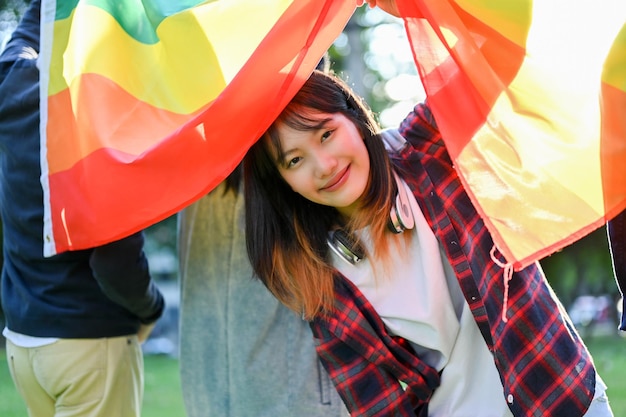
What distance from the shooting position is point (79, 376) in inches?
121

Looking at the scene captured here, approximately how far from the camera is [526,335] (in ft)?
7.64

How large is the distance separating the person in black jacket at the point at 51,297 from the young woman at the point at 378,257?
613 mm

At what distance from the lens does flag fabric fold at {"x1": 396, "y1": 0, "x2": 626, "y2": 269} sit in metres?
2.06

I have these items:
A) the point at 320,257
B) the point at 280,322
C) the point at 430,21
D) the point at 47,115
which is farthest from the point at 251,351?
the point at 430,21

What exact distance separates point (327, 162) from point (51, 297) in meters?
1.20

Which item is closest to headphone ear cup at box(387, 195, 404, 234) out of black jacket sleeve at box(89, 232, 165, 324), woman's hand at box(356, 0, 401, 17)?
woman's hand at box(356, 0, 401, 17)

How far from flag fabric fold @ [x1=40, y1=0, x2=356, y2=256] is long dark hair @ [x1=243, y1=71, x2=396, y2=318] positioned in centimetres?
21

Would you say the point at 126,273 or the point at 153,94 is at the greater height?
the point at 153,94

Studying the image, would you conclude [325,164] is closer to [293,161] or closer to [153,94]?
[293,161]

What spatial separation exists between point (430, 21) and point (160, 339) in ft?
40.5

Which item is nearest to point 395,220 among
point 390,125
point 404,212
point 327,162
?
point 404,212

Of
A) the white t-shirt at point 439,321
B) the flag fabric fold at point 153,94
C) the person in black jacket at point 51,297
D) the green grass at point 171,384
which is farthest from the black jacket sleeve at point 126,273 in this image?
the green grass at point 171,384

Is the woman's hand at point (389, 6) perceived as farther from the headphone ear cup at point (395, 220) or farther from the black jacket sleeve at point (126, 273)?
the black jacket sleeve at point (126, 273)

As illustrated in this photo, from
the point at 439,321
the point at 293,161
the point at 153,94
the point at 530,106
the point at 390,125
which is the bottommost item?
the point at 390,125
